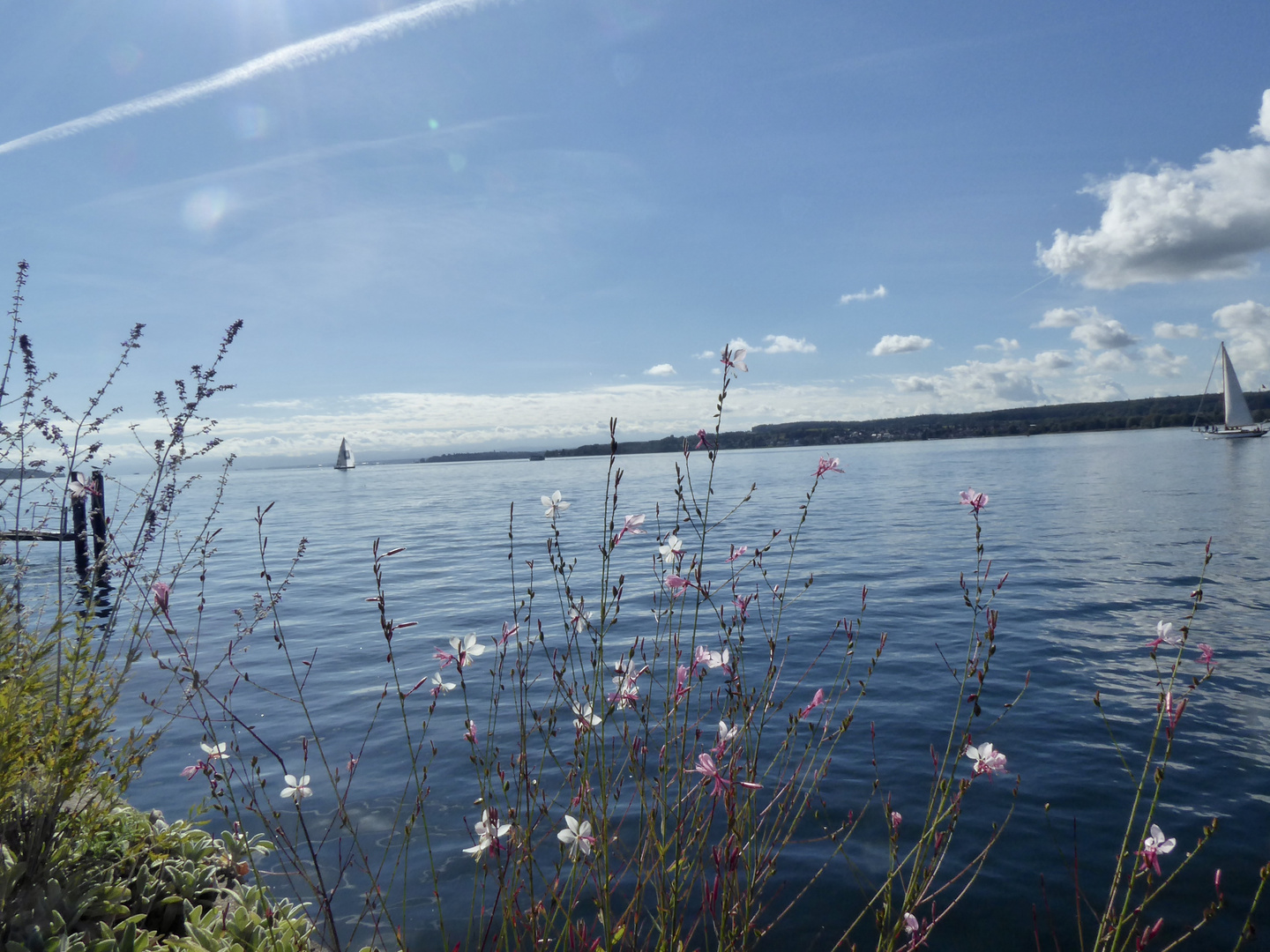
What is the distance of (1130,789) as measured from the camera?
5.52 m

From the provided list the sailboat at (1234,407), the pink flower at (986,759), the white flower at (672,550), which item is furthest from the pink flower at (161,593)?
the sailboat at (1234,407)

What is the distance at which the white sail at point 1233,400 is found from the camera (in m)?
67.4

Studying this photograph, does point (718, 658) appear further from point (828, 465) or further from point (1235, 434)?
point (1235, 434)

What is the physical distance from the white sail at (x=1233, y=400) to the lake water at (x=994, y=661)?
56.2 metres

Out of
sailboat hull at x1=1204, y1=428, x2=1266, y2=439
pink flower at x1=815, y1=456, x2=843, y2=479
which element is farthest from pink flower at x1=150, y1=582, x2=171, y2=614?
sailboat hull at x1=1204, y1=428, x2=1266, y2=439

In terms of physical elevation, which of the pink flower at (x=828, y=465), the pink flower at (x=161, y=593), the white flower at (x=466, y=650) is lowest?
the white flower at (x=466, y=650)

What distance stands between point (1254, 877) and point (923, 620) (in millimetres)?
5851

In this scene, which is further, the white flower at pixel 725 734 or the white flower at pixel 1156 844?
the white flower at pixel 725 734

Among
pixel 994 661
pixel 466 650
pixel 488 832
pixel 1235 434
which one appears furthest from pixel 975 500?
pixel 1235 434

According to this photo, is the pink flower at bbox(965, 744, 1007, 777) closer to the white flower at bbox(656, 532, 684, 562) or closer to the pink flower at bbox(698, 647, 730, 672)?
the pink flower at bbox(698, 647, 730, 672)

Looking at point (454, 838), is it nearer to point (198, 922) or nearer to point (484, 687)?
point (198, 922)

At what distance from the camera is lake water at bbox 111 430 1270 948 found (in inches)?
188

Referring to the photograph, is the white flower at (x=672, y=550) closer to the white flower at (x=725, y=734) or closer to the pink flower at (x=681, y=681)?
the pink flower at (x=681, y=681)

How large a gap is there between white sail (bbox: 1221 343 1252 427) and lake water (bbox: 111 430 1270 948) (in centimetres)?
5621
